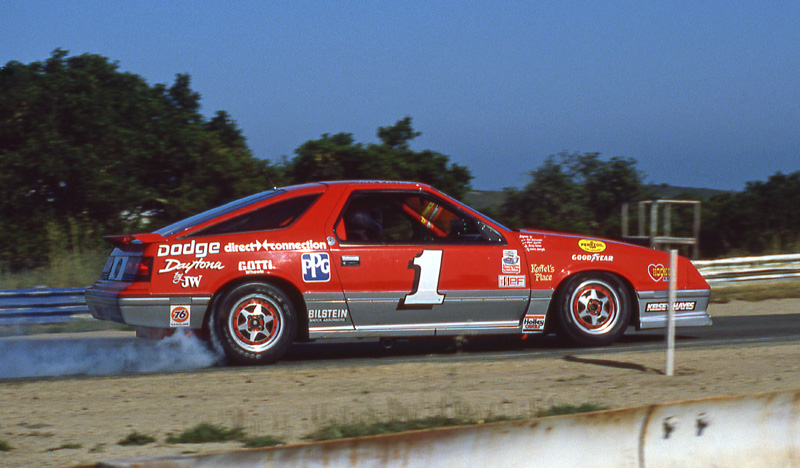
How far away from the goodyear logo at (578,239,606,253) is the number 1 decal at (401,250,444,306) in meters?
1.35

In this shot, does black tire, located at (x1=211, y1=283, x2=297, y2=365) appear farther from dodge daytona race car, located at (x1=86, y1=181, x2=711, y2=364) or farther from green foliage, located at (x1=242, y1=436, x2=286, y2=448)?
green foliage, located at (x1=242, y1=436, x2=286, y2=448)

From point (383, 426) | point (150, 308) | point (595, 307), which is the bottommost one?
point (383, 426)

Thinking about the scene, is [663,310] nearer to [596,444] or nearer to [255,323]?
[255,323]

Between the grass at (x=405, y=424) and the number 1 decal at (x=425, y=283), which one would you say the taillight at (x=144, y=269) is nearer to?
the number 1 decal at (x=425, y=283)

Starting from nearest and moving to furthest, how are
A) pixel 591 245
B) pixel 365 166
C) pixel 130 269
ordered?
pixel 130 269 → pixel 591 245 → pixel 365 166

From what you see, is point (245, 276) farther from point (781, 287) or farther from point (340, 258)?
point (781, 287)

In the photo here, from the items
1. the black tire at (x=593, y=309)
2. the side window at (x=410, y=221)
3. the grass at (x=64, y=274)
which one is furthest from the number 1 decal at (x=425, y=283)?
the grass at (x=64, y=274)

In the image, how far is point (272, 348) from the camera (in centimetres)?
741

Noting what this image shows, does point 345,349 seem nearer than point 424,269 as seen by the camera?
No

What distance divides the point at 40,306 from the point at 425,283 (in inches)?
218

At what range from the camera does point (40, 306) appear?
1080 centimetres

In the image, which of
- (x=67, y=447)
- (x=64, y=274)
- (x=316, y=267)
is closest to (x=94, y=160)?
(x=64, y=274)

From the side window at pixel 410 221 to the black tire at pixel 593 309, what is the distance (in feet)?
2.71

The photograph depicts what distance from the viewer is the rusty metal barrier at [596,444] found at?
3.24 m
